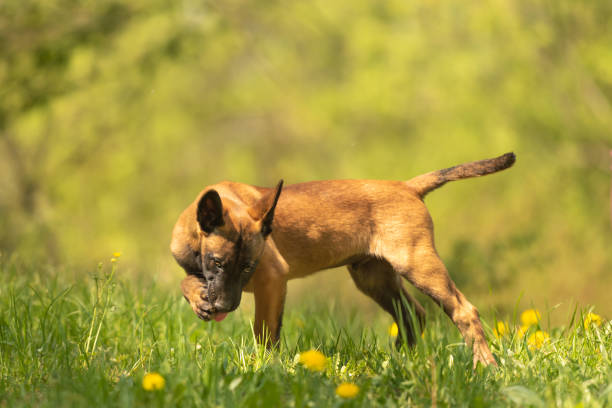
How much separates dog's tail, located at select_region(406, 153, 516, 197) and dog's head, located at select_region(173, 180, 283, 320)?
128cm

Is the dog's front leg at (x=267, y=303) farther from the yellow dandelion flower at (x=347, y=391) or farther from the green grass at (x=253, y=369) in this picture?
the yellow dandelion flower at (x=347, y=391)

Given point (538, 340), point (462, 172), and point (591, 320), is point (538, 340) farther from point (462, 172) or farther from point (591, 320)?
point (462, 172)

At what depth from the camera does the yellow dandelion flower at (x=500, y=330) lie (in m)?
4.23

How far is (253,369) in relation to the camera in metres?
3.44

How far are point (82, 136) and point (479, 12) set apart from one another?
25.4 feet

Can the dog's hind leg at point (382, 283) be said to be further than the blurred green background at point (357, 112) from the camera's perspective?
No

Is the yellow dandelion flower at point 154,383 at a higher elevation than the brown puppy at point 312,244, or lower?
lower

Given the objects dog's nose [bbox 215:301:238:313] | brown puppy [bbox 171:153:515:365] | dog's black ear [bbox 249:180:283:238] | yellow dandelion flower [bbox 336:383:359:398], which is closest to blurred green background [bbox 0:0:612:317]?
brown puppy [bbox 171:153:515:365]

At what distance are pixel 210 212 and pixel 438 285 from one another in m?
1.59

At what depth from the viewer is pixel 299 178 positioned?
14648 mm

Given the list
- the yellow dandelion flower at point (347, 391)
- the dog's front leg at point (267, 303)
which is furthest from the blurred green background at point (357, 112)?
the yellow dandelion flower at point (347, 391)

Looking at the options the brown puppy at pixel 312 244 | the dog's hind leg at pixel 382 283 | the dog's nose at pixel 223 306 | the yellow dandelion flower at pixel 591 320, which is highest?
the brown puppy at pixel 312 244

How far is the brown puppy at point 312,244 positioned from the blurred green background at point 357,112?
8.82ft

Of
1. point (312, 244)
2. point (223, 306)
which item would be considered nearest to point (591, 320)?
point (312, 244)
